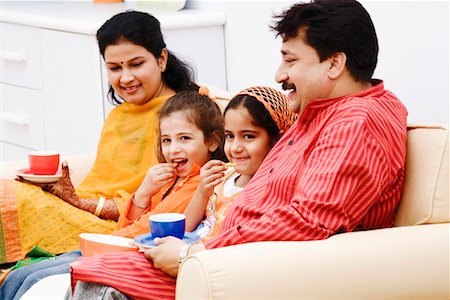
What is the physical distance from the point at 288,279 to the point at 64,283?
74cm

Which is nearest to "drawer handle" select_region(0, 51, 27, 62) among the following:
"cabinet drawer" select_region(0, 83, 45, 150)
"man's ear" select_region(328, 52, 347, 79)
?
"cabinet drawer" select_region(0, 83, 45, 150)

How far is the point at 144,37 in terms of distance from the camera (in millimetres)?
2805

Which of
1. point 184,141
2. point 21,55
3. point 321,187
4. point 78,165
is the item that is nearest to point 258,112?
point 184,141

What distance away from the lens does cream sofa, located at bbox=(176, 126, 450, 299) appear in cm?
178

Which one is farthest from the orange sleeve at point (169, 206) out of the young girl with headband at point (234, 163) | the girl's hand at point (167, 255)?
the girl's hand at point (167, 255)

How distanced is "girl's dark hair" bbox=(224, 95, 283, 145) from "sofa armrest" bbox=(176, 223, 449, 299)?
18.0 inches

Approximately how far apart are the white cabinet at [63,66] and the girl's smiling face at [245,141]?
133 cm

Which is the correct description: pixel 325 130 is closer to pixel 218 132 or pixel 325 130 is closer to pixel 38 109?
pixel 218 132

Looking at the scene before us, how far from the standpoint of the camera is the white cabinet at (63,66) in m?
3.63

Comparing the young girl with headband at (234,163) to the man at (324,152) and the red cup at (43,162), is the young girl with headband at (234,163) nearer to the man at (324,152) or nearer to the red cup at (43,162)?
the man at (324,152)

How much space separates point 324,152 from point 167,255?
1.29ft

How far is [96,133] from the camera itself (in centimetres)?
Answer: 366

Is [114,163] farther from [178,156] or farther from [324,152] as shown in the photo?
A: [324,152]

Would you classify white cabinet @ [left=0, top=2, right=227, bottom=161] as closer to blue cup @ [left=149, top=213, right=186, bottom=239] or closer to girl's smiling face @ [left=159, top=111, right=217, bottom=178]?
girl's smiling face @ [left=159, top=111, right=217, bottom=178]
